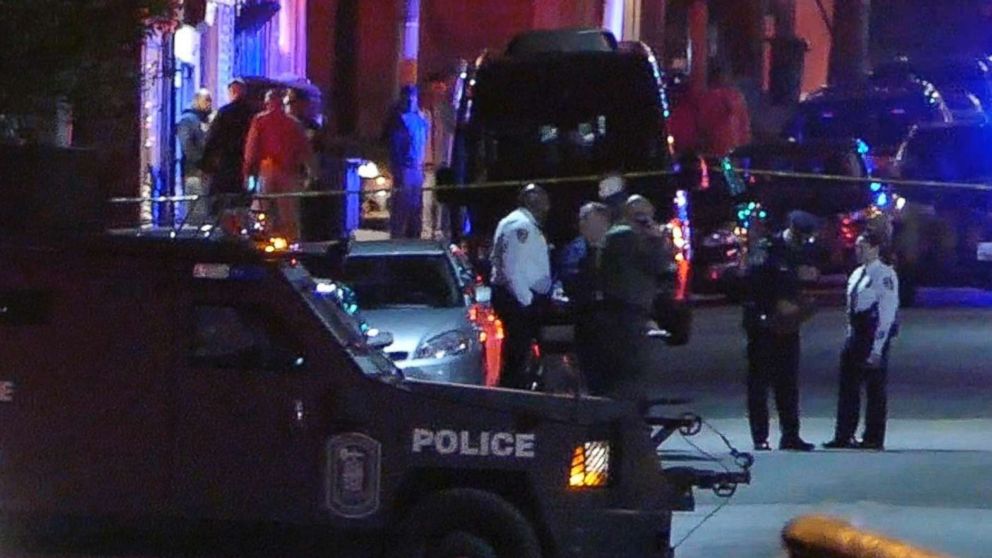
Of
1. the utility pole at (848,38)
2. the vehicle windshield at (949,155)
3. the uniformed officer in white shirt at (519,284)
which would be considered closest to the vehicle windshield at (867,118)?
the vehicle windshield at (949,155)

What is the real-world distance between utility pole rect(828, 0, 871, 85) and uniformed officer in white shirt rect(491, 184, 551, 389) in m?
30.7

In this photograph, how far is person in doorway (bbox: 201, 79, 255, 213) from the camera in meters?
20.2

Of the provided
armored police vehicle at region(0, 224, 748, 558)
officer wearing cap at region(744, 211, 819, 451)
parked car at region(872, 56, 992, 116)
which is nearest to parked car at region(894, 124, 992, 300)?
officer wearing cap at region(744, 211, 819, 451)

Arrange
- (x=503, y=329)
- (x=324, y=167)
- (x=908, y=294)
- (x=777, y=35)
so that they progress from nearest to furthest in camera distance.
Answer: (x=503, y=329) < (x=908, y=294) < (x=324, y=167) < (x=777, y=35)

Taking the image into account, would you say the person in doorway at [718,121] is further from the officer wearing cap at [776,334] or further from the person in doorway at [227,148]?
the officer wearing cap at [776,334]

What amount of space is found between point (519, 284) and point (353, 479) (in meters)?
6.84

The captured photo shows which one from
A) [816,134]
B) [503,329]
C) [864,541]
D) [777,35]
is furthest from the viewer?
[777,35]

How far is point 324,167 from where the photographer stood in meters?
25.5

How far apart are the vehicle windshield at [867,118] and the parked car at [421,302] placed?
53.5ft

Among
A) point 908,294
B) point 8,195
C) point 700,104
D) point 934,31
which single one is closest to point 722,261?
point 908,294

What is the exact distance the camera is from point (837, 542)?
16.6ft

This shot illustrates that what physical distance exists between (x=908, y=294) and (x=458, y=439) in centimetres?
1489

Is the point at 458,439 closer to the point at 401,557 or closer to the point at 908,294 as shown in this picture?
the point at 401,557

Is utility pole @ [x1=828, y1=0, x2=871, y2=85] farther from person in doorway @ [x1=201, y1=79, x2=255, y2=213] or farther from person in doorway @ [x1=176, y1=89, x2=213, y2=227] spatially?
person in doorway @ [x1=201, y1=79, x2=255, y2=213]
